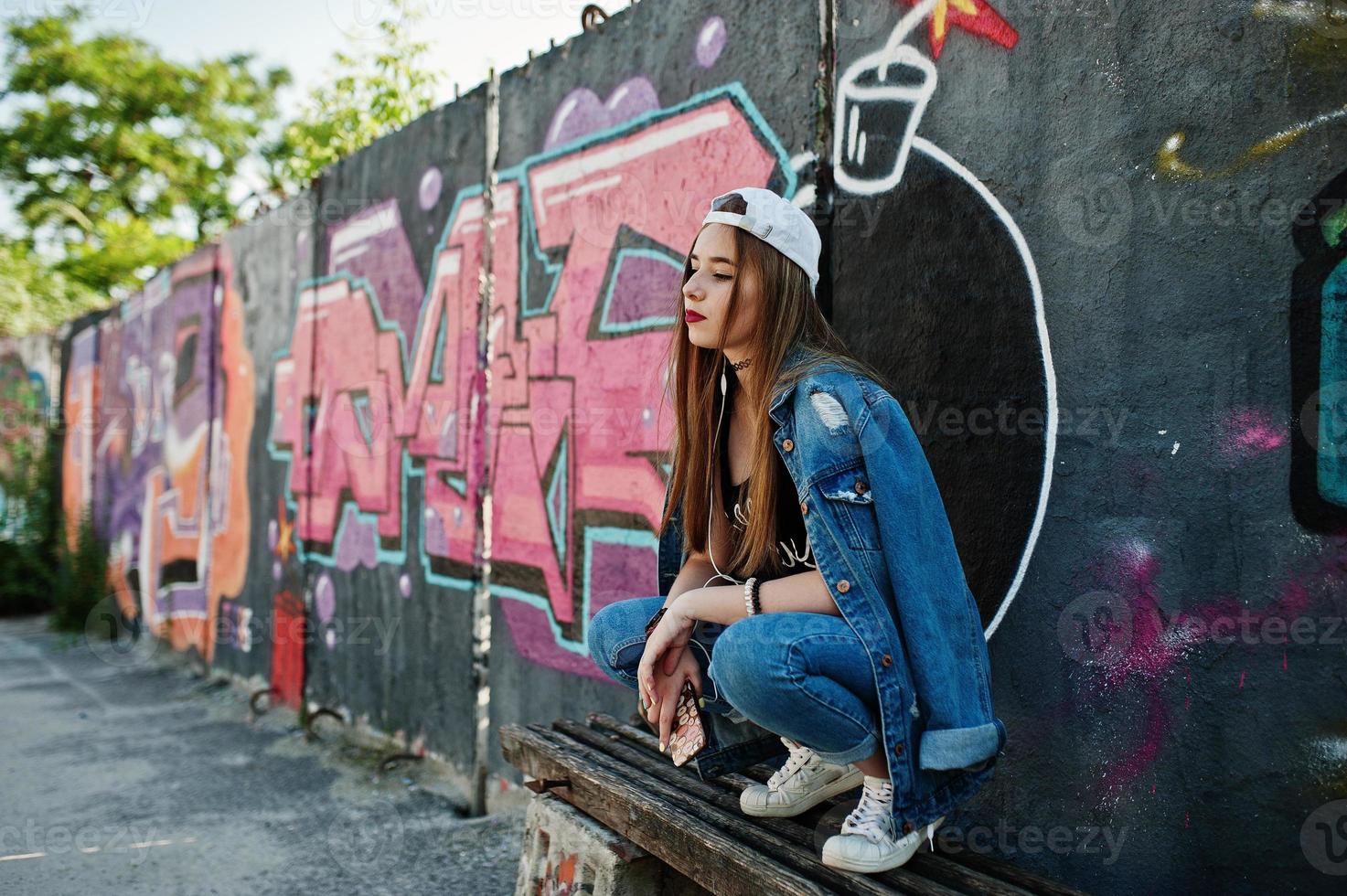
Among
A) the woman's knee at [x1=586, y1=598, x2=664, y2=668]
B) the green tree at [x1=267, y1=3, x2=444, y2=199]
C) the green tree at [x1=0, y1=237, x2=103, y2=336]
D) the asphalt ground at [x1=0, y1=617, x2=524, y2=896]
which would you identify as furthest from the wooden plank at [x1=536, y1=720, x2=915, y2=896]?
the green tree at [x1=0, y1=237, x2=103, y2=336]

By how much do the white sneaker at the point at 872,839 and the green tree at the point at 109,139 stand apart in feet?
68.4

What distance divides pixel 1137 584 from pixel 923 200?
1.06 m

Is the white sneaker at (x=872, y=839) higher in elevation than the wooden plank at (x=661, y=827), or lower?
higher

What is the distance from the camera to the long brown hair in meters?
1.96

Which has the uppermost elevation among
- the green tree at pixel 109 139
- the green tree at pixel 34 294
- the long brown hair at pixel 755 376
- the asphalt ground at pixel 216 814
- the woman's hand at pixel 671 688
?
the green tree at pixel 109 139

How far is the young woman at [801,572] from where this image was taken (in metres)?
Result: 1.70

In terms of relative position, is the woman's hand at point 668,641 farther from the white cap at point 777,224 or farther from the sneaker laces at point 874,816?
the white cap at point 777,224

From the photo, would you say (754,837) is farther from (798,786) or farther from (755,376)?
(755,376)

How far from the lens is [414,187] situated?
16.0 feet

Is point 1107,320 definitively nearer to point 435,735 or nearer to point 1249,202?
point 1249,202

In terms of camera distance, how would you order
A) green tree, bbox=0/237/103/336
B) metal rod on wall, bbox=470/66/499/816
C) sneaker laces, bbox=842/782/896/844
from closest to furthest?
sneaker laces, bbox=842/782/896/844 → metal rod on wall, bbox=470/66/499/816 → green tree, bbox=0/237/103/336

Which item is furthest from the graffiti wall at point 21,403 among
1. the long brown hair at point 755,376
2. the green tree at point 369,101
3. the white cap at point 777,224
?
the white cap at point 777,224

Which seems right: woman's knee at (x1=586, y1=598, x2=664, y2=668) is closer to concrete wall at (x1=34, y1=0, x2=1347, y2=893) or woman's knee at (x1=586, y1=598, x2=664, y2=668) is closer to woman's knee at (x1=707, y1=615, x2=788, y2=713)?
woman's knee at (x1=707, y1=615, x2=788, y2=713)

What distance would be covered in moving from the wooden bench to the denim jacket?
14 centimetres
